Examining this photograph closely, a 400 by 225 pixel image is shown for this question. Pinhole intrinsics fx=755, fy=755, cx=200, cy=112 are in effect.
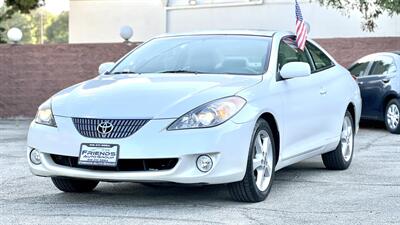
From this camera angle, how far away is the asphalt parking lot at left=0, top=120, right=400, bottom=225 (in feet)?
19.3

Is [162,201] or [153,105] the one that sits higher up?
[153,105]

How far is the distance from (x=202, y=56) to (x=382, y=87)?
265 inches

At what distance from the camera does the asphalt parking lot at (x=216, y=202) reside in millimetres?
5891

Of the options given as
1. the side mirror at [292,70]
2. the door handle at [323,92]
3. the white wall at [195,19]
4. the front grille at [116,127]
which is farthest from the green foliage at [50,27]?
the front grille at [116,127]

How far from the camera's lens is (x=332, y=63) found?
864cm

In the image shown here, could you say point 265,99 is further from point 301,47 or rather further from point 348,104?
point 348,104

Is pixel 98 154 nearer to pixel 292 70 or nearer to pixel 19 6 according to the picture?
pixel 292 70

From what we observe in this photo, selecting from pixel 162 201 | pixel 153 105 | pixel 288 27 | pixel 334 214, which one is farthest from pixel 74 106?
pixel 288 27

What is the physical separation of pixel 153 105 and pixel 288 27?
16.1m

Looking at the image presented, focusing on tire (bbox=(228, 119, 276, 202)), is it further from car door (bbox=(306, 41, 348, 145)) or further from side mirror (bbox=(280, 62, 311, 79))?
car door (bbox=(306, 41, 348, 145))

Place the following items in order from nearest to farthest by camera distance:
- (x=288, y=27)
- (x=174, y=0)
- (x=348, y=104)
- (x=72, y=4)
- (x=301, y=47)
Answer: (x=301, y=47)
(x=348, y=104)
(x=288, y=27)
(x=174, y=0)
(x=72, y=4)

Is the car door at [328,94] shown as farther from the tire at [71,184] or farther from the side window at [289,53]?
the tire at [71,184]

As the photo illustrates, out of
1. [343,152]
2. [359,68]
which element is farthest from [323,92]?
[359,68]

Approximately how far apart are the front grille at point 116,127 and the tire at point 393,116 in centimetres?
779
